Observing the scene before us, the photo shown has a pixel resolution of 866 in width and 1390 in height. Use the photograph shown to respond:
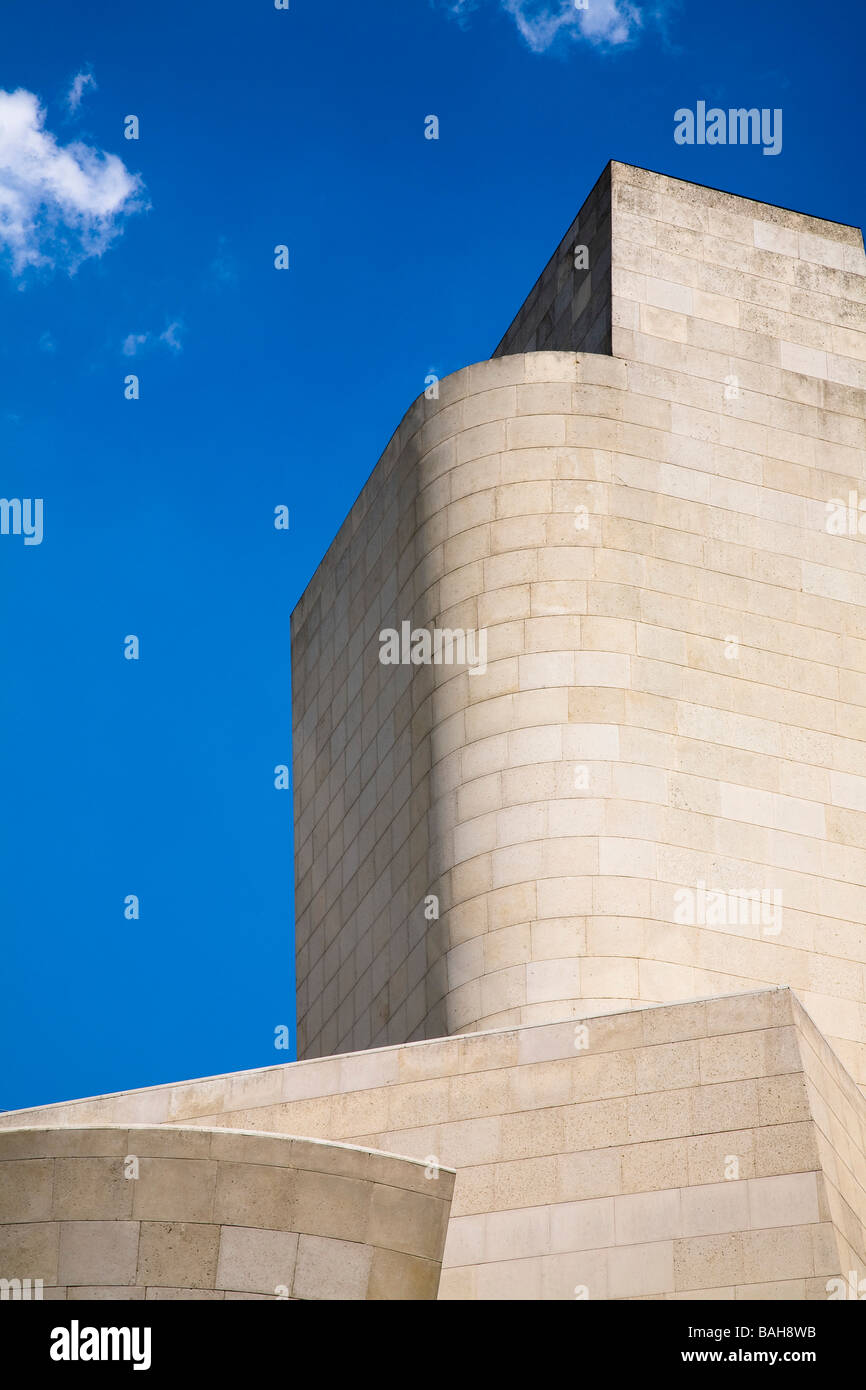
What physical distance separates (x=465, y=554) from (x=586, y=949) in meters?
7.29

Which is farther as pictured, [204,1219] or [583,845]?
[583,845]

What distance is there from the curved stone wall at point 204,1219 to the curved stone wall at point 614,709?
8301mm

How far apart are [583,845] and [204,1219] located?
10.9 meters

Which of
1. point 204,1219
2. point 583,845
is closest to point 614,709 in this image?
point 583,845

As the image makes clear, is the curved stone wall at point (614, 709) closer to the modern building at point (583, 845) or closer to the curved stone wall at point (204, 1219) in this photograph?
the modern building at point (583, 845)

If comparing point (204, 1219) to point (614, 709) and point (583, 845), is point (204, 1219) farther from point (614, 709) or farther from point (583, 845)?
point (614, 709)

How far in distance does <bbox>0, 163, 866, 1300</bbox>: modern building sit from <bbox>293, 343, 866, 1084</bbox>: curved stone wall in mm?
64

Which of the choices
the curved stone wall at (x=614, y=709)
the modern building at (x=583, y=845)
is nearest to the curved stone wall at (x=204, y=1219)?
the modern building at (x=583, y=845)

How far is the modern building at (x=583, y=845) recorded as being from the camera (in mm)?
20609

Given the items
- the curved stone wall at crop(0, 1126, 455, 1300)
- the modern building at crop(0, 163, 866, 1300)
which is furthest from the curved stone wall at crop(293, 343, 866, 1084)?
the curved stone wall at crop(0, 1126, 455, 1300)

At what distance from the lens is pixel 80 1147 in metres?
20.2

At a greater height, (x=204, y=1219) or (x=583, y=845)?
(x=583, y=845)

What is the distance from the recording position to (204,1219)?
2005 centimetres
